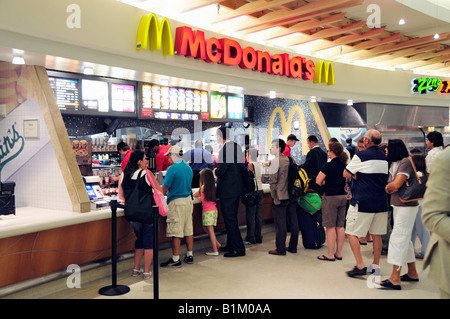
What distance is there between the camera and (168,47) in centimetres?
575

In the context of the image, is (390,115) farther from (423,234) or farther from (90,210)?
(90,210)

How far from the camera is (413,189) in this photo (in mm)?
4504

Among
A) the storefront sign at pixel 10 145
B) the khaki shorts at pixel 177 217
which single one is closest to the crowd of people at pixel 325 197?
the khaki shorts at pixel 177 217

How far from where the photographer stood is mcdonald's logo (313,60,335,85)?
8.58 metres

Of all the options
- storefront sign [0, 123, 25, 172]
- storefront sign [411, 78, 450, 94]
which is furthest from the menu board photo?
storefront sign [411, 78, 450, 94]

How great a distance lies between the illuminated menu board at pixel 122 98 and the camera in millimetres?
7039

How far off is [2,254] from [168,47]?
3.28m

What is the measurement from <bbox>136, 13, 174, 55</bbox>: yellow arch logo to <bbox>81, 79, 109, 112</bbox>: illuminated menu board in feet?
5.23

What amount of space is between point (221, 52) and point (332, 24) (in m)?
2.16

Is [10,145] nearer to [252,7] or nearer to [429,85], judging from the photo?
[252,7]

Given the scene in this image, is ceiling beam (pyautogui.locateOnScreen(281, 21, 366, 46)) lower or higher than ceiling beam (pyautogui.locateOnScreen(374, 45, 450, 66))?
lower

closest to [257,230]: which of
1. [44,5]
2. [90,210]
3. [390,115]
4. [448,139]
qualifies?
[90,210]

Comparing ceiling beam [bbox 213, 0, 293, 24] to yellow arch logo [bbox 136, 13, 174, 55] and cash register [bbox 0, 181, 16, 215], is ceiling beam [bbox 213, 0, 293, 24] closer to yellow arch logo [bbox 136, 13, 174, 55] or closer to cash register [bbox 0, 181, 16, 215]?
yellow arch logo [bbox 136, 13, 174, 55]

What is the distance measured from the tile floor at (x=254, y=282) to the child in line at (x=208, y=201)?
0.30m
